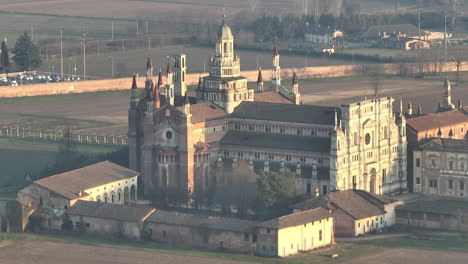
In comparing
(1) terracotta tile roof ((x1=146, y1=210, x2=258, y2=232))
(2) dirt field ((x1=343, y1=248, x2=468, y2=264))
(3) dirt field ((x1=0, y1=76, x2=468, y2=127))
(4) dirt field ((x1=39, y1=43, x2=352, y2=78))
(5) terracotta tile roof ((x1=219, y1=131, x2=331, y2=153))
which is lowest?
(2) dirt field ((x1=343, y1=248, x2=468, y2=264))

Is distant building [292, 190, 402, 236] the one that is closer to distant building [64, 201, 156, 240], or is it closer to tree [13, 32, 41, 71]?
distant building [64, 201, 156, 240]

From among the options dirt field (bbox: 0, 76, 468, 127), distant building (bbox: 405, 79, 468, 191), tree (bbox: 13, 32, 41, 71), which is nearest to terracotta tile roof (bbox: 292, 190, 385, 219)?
distant building (bbox: 405, 79, 468, 191)

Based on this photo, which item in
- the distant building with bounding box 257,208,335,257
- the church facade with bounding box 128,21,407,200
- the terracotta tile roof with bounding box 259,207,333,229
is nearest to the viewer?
the distant building with bounding box 257,208,335,257

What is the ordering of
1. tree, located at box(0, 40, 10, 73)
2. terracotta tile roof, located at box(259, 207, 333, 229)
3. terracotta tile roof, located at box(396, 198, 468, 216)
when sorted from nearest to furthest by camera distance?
terracotta tile roof, located at box(259, 207, 333, 229)
terracotta tile roof, located at box(396, 198, 468, 216)
tree, located at box(0, 40, 10, 73)

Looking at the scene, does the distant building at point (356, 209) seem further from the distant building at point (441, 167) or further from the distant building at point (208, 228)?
the distant building at point (441, 167)

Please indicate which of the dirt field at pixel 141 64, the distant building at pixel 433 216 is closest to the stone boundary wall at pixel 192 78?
the dirt field at pixel 141 64
